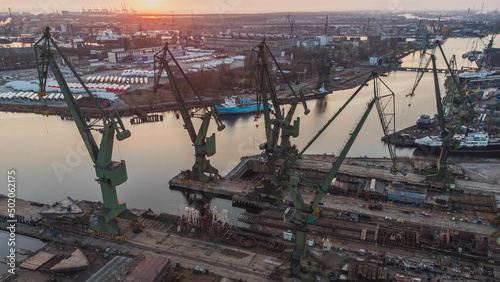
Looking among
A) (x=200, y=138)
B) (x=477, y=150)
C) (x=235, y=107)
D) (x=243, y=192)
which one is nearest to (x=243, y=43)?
(x=235, y=107)

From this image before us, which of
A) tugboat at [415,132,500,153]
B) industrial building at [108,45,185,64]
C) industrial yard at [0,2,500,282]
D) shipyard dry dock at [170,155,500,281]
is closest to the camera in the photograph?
industrial yard at [0,2,500,282]

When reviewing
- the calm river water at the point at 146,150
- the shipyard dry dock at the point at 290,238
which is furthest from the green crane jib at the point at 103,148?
the calm river water at the point at 146,150

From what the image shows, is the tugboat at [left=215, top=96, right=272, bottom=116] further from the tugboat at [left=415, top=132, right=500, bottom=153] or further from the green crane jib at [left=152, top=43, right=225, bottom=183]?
the tugboat at [left=415, top=132, right=500, bottom=153]

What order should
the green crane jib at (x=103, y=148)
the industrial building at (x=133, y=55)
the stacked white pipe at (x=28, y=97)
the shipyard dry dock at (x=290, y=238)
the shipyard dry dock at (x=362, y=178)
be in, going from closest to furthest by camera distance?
the shipyard dry dock at (x=290, y=238) < the green crane jib at (x=103, y=148) < the shipyard dry dock at (x=362, y=178) < the stacked white pipe at (x=28, y=97) < the industrial building at (x=133, y=55)

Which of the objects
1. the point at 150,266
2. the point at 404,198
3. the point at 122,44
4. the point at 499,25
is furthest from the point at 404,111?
the point at 499,25

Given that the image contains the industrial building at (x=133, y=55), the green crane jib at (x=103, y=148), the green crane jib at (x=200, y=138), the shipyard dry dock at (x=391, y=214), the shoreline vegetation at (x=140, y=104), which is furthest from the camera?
the industrial building at (x=133, y=55)

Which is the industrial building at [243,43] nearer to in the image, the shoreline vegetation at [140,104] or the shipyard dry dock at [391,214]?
the shoreline vegetation at [140,104]

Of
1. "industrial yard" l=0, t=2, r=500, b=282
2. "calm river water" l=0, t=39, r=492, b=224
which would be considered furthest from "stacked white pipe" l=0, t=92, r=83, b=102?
"calm river water" l=0, t=39, r=492, b=224

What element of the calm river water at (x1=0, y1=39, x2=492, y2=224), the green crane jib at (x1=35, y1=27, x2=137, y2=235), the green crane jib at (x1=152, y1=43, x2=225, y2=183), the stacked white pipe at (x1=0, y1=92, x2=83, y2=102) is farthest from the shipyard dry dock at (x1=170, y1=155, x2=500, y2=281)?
the stacked white pipe at (x1=0, y1=92, x2=83, y2=102)

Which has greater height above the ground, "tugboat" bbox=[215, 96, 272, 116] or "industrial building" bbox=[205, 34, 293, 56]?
"industrial building" bbox=[205, 34, 293, 56]

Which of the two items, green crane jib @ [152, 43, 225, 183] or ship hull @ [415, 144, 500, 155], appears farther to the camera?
ship hull @ [415, 144, 500, 155]

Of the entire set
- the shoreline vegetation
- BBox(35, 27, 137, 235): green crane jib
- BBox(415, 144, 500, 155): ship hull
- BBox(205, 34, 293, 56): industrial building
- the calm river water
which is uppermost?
BBox(205, 34, 293, 56): industrial building

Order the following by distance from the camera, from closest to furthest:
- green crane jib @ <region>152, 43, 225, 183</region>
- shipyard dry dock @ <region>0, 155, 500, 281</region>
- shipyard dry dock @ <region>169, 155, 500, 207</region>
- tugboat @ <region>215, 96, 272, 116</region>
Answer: shipyard dry dock @ <region>0, 155, 500, 281</region> < shipyard dry dock @ <region>169, 155, 500, 207</region> < green crane jib @ <region>152, 43, 225, 183</region> < tugboat @ <region>215, 96, 272, 116</region>
